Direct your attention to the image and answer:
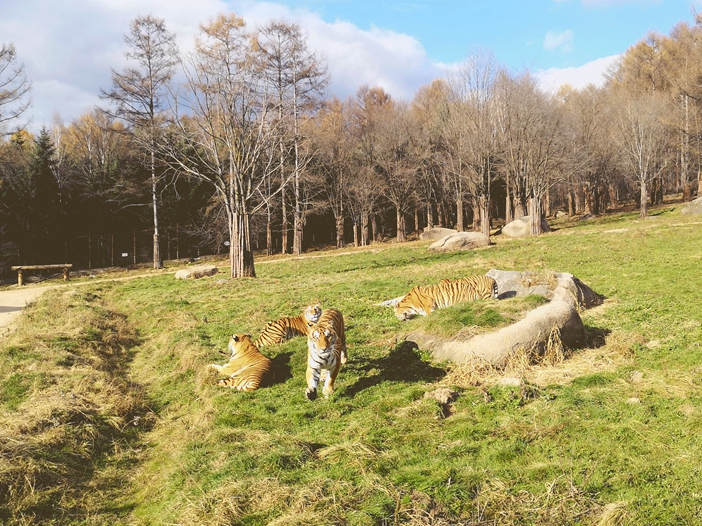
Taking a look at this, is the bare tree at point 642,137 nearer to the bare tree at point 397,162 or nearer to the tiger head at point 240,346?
the bare tree at point 397,162

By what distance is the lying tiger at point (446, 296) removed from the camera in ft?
35.3

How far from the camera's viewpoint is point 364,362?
8438 millimetres

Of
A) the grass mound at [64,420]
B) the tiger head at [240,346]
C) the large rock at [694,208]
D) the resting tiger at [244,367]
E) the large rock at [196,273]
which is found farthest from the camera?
the large rock at [694,208]

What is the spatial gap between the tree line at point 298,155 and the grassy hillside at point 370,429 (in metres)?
11.2

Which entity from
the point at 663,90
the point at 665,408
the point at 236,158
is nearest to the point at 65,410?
the point at 665,408

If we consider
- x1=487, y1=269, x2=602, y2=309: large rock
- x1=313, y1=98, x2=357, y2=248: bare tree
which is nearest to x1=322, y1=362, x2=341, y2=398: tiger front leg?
x1=487, y1=269, x2=602, y2=309: large rock

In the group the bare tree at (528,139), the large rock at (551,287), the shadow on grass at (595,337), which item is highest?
the bare tree at (528,139)

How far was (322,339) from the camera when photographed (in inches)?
263

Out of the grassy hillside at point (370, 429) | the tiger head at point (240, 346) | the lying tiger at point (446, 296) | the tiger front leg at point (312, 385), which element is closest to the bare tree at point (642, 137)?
the grassy hillside at point (370, 429)

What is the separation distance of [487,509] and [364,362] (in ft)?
14.7

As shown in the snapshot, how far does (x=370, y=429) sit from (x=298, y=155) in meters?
30.2

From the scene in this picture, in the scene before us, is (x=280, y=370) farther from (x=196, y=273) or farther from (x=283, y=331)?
(x=196, y=273)

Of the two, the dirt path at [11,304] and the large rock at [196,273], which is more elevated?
the large rock at [196,273]

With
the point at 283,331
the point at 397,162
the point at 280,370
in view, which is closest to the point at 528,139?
the point at 397,162
